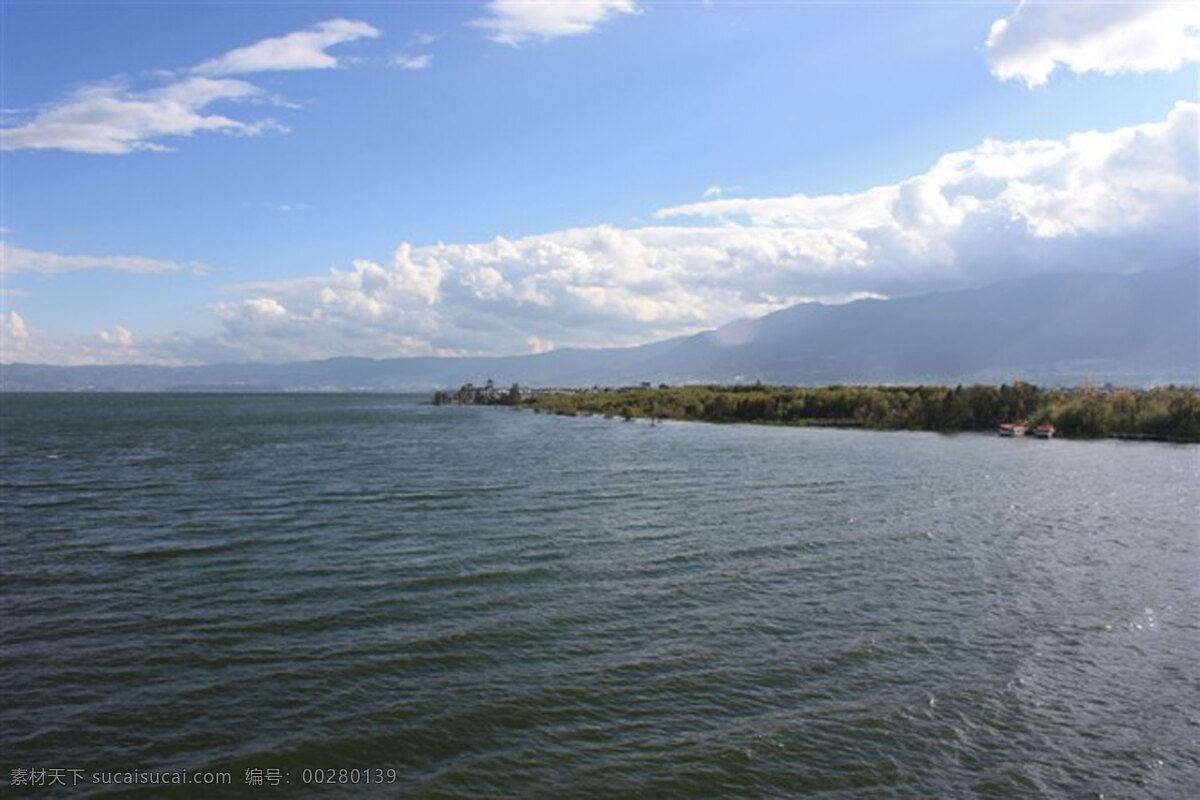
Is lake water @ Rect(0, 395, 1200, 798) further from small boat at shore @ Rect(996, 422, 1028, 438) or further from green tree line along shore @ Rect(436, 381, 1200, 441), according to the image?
green tree line along shore @ Rect(436, 381, 1200, 441)

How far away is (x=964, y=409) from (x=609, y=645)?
87.0m

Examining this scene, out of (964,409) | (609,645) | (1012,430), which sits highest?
(964,409)

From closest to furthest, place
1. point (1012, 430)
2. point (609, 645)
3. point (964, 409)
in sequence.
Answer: point (609, 645)
point (1012, 430)
point (964, 409)

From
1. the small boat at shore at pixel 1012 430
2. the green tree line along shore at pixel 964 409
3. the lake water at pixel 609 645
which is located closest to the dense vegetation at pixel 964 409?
the green tree line along shore at pixel 964 409

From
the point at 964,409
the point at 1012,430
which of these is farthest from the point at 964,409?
the point at 1012,430

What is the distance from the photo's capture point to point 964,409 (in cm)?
8888

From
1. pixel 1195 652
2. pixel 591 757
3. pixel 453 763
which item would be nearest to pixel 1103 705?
pixel 1195 652

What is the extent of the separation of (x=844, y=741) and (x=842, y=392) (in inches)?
3914

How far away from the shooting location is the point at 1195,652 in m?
15.3

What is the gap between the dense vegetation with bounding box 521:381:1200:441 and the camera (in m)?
73.9

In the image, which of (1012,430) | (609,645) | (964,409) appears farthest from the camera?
(964,409)

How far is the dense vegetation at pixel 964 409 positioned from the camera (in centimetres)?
7388

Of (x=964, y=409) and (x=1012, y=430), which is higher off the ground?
(x=964, y=409)

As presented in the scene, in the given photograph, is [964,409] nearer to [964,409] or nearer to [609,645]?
[964,409]
